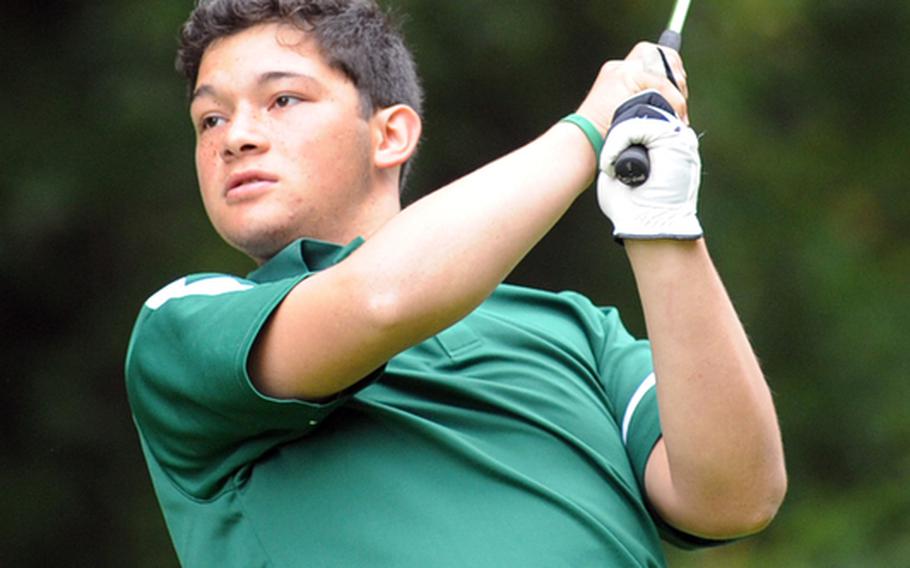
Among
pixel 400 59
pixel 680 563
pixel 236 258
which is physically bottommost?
pixel 680 563

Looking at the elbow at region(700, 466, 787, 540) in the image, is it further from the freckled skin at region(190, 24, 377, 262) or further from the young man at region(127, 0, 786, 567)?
the freckled skin at region(190, 24, 377, 262)

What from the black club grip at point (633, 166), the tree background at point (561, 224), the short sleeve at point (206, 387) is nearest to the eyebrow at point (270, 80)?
the short sleeve at point (206, 387)

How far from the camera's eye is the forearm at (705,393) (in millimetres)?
2459

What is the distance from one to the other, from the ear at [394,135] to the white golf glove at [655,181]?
0.72m

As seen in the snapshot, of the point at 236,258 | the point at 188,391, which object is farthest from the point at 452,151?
the point at 188,391

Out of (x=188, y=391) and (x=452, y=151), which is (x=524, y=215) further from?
(x=452, y=151)

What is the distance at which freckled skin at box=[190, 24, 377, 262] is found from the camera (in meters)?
2.84

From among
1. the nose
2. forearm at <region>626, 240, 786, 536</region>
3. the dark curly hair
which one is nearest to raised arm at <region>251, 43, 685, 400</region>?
forearm at <region>626, 240, 786, 536</region>

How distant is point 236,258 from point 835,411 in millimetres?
2374

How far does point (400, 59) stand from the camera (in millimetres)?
3352

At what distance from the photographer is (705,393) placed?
2.51m

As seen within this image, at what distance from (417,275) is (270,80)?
0.72 m

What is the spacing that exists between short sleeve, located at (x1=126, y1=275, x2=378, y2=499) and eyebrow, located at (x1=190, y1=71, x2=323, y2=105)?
0.40 metres

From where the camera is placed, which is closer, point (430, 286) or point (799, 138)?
point (430, 286)
